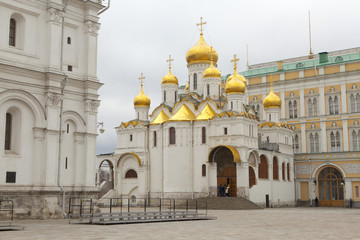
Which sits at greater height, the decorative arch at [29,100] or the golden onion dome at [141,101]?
the golden onion dome at [141,101]

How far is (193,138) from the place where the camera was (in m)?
41.1

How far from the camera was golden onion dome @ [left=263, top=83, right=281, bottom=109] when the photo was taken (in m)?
47.4

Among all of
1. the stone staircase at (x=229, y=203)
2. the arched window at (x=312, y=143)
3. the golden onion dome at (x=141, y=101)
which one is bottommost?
the stone staircase at (x=229, y=203)

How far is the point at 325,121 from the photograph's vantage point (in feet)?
156

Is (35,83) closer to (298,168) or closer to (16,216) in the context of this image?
(16,216)

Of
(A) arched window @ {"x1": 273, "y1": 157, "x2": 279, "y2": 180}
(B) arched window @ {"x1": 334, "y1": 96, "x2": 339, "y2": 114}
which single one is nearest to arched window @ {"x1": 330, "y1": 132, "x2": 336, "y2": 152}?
(B) arched window @ {"x1": 334, "y1": 96, "x2": 339, "y2": 114}

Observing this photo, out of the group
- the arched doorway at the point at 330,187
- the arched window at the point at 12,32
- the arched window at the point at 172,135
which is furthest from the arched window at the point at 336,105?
the arched window at the point at 12,32

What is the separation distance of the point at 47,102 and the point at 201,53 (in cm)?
2547

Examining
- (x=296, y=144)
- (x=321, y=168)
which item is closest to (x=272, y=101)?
(x=296, y=144)

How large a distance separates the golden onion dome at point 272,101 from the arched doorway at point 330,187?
821 cm

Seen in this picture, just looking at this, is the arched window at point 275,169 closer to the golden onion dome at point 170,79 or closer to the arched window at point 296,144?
the arched window at point 296,144

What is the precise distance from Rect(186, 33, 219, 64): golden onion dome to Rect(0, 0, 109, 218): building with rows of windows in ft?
70.8

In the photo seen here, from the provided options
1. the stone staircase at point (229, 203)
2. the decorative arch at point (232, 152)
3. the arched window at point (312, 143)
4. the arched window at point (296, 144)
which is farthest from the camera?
the arched window at point (296, 144)

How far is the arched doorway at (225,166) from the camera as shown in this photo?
39.8 m
